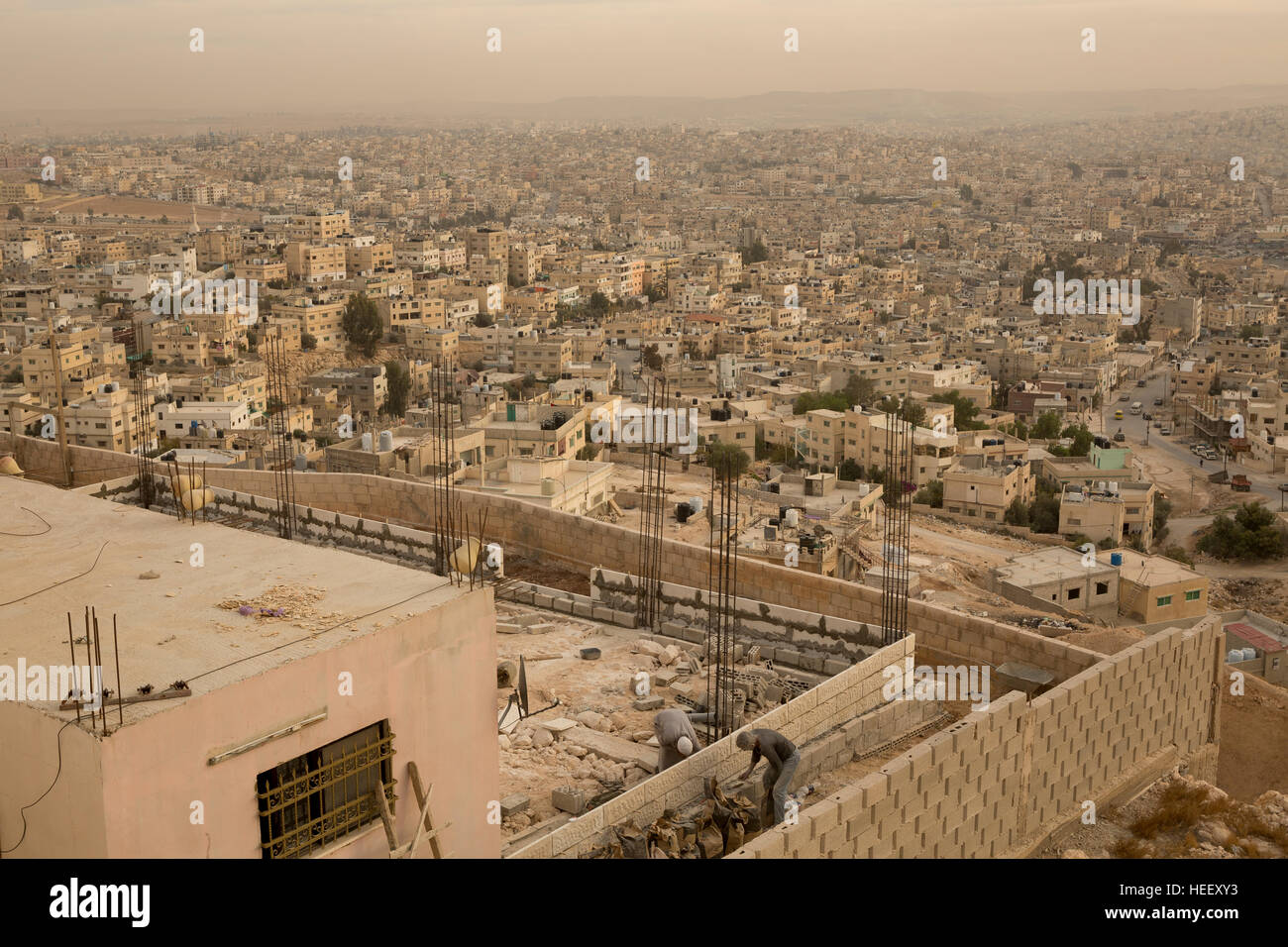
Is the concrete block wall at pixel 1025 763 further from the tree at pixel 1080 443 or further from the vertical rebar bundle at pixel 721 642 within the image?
the tree at pixel 1080 443

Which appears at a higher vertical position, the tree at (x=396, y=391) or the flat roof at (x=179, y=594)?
the flat roof at (x=179, y=594)

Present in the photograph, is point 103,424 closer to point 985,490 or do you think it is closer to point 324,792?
point 985,490

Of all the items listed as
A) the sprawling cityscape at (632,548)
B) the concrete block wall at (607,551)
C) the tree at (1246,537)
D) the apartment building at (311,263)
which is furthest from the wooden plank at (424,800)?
the apartment building at (311,263)

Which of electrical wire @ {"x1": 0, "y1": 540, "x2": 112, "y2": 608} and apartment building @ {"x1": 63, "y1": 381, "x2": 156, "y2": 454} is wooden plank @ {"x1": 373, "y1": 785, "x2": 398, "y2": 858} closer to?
electrical wire @ {"x1": 0, "y1": 540, "x2": 112, "y2": 608}

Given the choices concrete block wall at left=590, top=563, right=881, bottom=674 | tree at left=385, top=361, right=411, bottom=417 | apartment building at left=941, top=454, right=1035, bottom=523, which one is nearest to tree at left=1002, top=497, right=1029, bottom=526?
apartment building at left=941, top=454, right=1035, bottom=523
